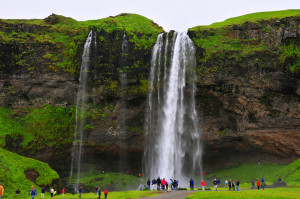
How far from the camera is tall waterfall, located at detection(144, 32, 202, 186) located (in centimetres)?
4288

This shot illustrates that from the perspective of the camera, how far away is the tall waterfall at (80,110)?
44.1 m

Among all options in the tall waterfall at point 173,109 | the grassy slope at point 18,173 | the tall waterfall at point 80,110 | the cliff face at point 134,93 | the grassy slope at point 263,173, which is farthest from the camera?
the tall waterfall at point 80,110

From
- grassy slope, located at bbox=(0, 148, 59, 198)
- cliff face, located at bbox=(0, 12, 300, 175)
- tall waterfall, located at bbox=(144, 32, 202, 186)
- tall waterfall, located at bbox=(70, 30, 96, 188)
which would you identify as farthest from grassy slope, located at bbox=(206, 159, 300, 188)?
grassy slope, located at bbox=(0, 148, 59, 198)

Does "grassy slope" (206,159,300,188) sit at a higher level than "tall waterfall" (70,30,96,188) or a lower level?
lower

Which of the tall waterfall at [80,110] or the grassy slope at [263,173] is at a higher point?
the tall waterfall at [80,110]

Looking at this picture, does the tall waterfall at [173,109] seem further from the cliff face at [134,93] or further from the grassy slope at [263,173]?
the grassy slope at [263,173]

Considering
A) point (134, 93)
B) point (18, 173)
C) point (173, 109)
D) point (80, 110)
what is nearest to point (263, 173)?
point (173, 109)

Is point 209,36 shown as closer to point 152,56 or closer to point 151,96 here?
point 152,56

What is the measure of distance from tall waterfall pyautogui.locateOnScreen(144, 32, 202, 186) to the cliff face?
1350 mm

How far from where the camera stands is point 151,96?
44312 millimetres

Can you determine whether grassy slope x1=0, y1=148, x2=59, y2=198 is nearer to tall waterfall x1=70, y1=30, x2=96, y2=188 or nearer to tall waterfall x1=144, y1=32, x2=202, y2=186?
tall waterfall x1=70, y1=30, x2=96, y2=188

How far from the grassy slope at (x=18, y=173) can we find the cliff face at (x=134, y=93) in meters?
8.74

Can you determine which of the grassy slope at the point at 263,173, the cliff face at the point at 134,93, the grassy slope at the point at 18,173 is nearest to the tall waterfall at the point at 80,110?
the cliff face at the point at 134,93

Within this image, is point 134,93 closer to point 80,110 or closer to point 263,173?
point 80,110
